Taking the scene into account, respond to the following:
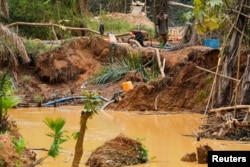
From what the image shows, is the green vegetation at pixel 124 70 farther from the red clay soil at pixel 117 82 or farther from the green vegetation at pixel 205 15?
the green vegetation at pixel 205 15

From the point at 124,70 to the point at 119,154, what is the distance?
1010cm

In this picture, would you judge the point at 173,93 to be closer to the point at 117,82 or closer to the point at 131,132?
the point at 117,82

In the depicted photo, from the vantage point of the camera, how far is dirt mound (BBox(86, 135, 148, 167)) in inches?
350

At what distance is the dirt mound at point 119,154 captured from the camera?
350 inches

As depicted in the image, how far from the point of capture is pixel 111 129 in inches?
528

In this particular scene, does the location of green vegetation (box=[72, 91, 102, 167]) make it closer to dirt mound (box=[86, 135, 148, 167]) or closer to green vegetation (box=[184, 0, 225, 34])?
dirt mound (box=[86, 135, 148, 167])

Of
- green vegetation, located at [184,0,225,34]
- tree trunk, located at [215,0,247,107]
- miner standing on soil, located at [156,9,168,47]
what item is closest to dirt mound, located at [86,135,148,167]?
green vegetation, located at [184,0,225,34]

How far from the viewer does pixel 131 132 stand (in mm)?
12875

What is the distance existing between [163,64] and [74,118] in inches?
172

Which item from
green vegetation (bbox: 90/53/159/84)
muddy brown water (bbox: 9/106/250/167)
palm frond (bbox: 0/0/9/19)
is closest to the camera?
muddy brown water (bbox: 9/106/250/167)

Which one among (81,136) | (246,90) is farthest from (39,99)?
(81,136)

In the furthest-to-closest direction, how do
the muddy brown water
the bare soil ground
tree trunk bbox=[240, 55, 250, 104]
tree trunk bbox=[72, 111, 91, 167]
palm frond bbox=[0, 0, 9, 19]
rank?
the bare soil ground → palm frond bbox=[0, 0, 9, 19] → tree trunk bbox=[240, 55, 250, 104] → the muddy brown water → tree trunk bbox=[72, 111, 91, 167]

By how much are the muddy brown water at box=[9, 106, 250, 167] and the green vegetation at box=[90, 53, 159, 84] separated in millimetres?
2041

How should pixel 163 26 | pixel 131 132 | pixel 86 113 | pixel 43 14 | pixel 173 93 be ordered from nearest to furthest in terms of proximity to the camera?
pixel 86 113 → pixel 131 132 → pixel 173 93 → pixel 163 26 → pixel 43 14
